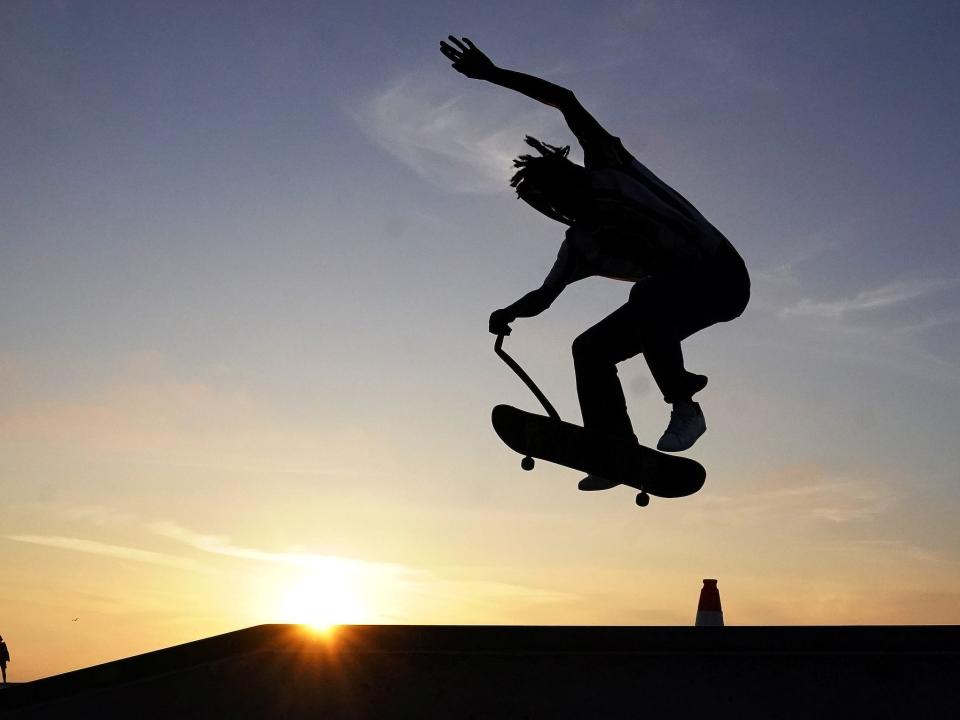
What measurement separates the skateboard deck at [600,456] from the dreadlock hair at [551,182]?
1776mm

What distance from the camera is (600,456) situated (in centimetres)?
860

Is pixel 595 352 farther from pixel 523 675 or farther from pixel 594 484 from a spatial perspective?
pixel 523 675

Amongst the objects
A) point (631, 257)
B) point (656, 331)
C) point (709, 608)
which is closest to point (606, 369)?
point (656, 331)

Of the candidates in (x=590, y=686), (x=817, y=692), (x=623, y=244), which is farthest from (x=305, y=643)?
(x=623, y=244)

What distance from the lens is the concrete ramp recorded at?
5.14 meters

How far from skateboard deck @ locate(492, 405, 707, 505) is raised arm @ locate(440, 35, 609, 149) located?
2.56m

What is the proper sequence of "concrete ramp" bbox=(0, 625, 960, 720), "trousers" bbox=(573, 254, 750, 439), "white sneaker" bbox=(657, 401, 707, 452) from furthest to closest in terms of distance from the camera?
"trousers" bbox=(573, 254, 750, 439) → "white sneaker" bbox=(657, 401, 707, 452) → "concrete ramp" bbox=(0, 625, 960, 720)

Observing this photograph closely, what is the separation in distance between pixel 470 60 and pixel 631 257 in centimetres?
216

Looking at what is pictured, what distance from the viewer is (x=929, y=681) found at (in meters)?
5.11

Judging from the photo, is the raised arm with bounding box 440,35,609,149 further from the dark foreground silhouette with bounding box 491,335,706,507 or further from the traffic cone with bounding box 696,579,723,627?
the traffic cone with bounding box 696,579,723,627

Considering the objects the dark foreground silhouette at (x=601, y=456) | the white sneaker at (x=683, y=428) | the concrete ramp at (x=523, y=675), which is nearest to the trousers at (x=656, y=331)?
the white sneaker at (x=683, y=428)

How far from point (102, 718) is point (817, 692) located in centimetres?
379

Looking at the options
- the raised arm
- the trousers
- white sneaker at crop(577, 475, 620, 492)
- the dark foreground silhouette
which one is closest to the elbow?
the raised arm

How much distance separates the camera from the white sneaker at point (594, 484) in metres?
8.83
